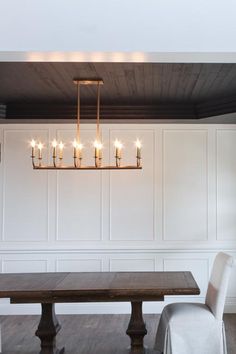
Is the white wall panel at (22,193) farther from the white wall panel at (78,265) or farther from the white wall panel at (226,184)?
the white wall panel at (226,184)

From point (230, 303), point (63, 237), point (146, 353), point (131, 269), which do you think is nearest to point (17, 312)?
point (63, 237)

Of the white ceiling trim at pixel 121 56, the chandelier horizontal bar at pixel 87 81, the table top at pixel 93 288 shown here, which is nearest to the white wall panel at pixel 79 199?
the chandelier horizontal bar at pixel 87 81

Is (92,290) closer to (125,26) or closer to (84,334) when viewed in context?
(84,334)

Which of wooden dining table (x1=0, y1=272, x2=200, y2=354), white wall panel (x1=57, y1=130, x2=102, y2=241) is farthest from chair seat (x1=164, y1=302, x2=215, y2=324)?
white wall panel (x1=57, y1=130, x2=102, y2=241)

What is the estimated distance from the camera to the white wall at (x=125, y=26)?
2.49 m

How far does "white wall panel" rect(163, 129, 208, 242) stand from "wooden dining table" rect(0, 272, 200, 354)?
1319mm

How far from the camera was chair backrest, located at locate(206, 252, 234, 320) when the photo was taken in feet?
11.5

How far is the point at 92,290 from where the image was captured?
3.43 m

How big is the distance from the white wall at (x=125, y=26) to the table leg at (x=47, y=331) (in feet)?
7.73

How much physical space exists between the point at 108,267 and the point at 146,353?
1.56 metres

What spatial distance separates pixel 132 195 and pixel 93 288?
6.50ft

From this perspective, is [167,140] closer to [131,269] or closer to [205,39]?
[131,269]

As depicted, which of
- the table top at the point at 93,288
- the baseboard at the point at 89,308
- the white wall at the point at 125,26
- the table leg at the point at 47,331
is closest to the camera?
the white wall at the point at 125,26

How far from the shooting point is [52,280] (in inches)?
149
